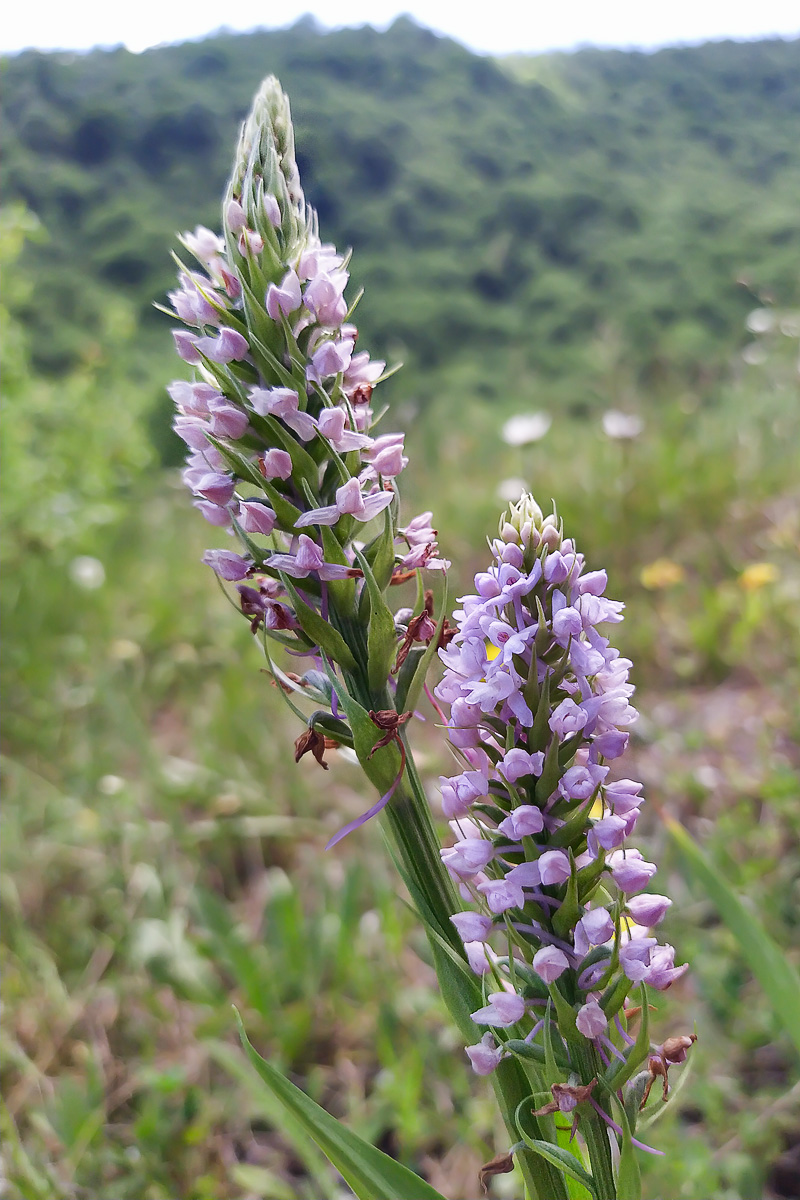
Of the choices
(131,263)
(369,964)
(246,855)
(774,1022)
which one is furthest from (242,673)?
(131,263)

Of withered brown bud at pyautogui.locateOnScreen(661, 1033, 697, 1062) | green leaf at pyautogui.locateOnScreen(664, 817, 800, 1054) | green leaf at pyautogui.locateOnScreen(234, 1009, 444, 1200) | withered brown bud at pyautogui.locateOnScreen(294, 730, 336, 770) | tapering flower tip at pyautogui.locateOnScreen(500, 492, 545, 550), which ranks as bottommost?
green leaf at pyautogui.locateOnScreen(664, 817, 800, 1054)

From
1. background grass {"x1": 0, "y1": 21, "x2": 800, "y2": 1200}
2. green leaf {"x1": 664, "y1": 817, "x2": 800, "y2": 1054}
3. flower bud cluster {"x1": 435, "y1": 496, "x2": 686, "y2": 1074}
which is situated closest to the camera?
flower bud cluster {"x1": 435, "y1": 496, "x2": 686, "y2": 1074}

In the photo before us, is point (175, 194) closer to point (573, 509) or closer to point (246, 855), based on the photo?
point (573, 509)

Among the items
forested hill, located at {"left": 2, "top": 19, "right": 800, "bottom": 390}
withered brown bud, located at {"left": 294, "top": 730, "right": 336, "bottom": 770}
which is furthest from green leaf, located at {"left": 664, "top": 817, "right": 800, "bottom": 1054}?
forested hill, located at {"left": 2, "top": 19, "right": 800, "bottom": 390}

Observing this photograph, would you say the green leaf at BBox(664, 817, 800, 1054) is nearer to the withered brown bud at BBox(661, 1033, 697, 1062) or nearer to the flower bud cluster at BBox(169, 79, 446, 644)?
the withered brown bud at BBox(661, 1033, 697, 1062)

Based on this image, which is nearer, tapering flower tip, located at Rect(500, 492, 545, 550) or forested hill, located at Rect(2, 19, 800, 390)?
tapering flower tip, located at Rect(500, 492, 545, 550)

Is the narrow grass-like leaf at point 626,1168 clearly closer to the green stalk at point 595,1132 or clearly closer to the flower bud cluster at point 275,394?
the green stalk at point 595,1132

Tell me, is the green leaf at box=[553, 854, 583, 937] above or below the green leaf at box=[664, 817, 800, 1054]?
above
